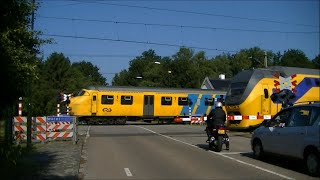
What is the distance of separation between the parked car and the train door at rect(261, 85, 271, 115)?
12.3 metres

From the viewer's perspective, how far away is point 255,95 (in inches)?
Answer: 1011

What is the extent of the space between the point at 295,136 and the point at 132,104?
2804 centimetres

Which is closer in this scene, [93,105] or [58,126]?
[58,126]

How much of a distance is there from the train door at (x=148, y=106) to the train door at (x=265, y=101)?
50.0ft

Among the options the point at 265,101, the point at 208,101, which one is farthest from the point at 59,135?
the point at 208,101

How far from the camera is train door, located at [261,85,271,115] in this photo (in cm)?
2594

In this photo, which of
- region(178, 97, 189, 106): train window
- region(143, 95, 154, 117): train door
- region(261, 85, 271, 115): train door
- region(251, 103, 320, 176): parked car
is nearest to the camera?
region(251, 103, 320, 176): parked car

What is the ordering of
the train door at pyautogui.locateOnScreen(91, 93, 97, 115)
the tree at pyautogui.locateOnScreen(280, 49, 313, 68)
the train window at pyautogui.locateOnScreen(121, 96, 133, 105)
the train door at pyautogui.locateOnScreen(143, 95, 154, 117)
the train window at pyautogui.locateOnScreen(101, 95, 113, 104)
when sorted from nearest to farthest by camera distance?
the train door at pyautogui.locateOnScreen(91, 93, 97, 115), the train window at pyautogui.locateOnScreen(101, 95, 113, 104), the train window at pyautogui.locateOnScreen(121, 96, 133, 105), the train door at pyautogui.locateOnScreen(143, 95, 154, 117), the tree at pyautogui.locateOnScreen(280, 49, 313, 68)

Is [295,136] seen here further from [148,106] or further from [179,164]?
[148,106]

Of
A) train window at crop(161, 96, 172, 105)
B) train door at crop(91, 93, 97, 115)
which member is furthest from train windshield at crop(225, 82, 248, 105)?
train door at crop(91, 93, 97, 115)

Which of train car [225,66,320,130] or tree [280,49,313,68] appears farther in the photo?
tree [280,49,313,68]

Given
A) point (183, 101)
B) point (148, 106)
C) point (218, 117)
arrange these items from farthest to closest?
point (183, 101)
point (148, 106)
point (218, 117)

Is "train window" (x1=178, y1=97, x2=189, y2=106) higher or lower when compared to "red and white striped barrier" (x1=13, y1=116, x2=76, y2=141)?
higher

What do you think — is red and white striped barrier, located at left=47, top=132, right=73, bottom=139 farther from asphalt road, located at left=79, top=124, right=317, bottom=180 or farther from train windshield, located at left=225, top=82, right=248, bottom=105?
train windshield, located at left=225, top=82, right=248, bottom=105
